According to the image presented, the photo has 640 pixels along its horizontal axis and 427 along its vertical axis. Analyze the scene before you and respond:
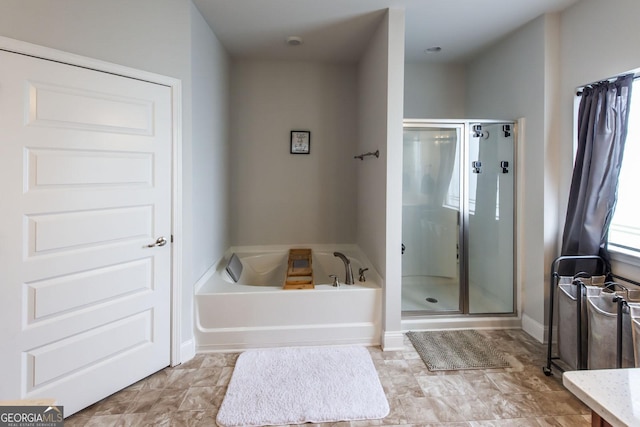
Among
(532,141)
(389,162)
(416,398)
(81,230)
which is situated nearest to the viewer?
(81,230)

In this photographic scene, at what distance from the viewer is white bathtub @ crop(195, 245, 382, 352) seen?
2451 mm

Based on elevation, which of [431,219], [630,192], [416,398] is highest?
[630,192]

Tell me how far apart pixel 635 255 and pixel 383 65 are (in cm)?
214

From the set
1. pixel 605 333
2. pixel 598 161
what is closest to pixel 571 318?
pixel 605 333

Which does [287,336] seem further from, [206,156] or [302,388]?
[206,156]

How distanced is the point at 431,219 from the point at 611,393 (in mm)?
2485

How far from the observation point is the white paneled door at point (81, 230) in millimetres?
1570

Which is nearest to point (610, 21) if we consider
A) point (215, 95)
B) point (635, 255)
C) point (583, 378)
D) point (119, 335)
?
point (635, 255)

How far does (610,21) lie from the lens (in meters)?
2.07

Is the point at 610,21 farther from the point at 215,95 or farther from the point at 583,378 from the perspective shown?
the point at 215,95

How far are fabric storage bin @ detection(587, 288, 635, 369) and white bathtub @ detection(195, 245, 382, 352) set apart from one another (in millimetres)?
1320

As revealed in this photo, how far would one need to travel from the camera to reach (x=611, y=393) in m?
0.72

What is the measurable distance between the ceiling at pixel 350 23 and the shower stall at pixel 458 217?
80 cm

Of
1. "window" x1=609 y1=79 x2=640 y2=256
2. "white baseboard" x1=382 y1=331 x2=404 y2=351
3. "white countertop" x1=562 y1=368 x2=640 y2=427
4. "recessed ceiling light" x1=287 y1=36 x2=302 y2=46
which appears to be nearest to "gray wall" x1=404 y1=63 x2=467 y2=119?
"recessed ceiling light" x1=287 y1=36 x2=302 y2=46
